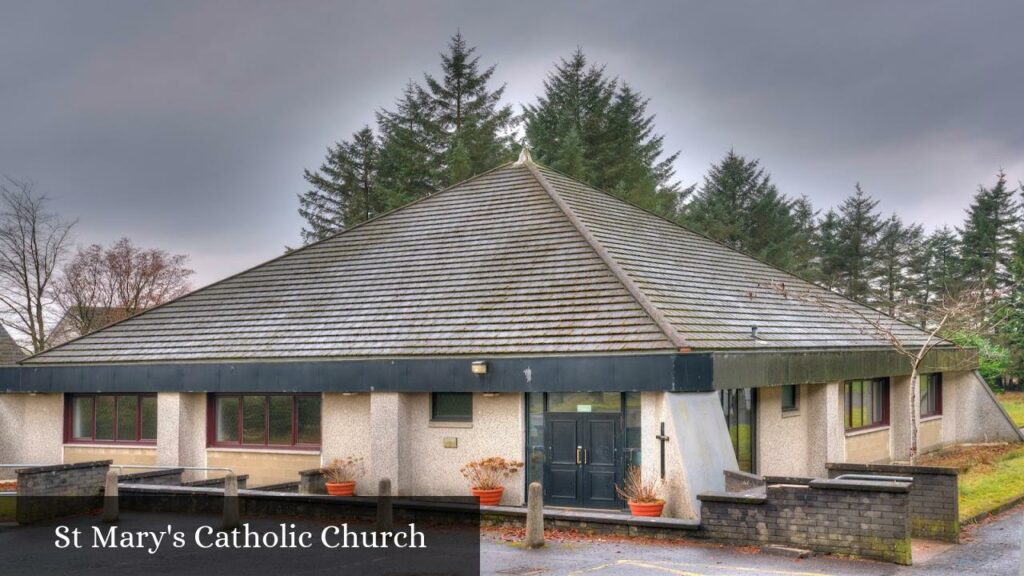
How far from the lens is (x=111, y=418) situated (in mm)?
26797

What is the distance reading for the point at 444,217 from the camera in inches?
1118

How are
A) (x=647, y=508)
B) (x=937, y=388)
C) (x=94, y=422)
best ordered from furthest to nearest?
(x=937, y=388) → (x=94, y=422) → (x=647, y=508)

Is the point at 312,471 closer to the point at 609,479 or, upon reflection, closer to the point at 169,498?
the point at 169,498

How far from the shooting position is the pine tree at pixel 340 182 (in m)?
62.0

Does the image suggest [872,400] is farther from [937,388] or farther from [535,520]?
[535,520]

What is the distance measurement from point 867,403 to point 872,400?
1.53ft

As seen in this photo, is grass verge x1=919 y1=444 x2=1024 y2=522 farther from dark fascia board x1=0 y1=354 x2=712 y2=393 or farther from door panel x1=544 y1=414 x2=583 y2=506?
door panel x1=544 y1=414 x2=583 y2=506

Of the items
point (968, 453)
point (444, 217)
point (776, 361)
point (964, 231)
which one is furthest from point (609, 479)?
point (964, 231)

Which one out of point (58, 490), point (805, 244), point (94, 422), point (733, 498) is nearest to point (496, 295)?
point (733, 498)

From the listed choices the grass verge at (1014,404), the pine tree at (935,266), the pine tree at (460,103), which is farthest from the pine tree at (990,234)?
the pine tree at (460,103)

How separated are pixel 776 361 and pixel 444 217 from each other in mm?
10625

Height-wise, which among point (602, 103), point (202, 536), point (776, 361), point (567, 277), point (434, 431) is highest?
point (602, 103)

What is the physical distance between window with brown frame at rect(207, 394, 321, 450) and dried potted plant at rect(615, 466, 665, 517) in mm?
8131

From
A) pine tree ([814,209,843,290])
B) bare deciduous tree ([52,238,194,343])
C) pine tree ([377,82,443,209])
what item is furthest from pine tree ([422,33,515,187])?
pine tree ([814,209,843,290])
